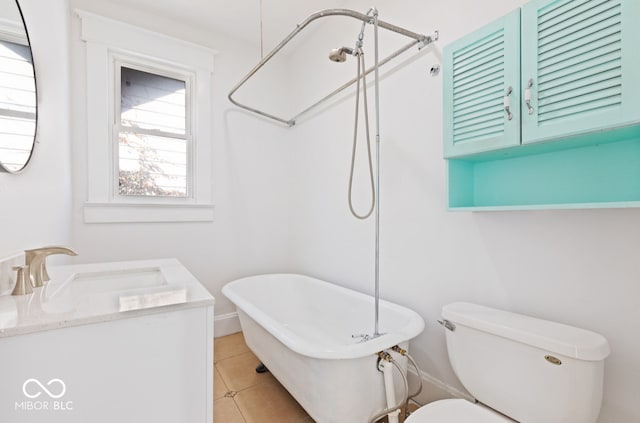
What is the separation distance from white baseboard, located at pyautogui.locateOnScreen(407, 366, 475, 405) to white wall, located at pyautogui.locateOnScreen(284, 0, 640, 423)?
0.05 ft

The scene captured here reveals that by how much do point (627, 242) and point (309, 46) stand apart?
260 cm

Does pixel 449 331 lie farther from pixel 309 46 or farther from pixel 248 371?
pixel 309 46

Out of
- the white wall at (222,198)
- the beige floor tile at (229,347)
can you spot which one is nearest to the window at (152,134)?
the white wall at (222,198)

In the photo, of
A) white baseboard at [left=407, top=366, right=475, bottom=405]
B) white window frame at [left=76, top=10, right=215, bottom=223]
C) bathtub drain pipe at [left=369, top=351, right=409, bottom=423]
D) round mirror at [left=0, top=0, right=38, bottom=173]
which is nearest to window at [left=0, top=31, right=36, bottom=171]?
round mirror at [left=0, top=0, right=38, bottom=173]

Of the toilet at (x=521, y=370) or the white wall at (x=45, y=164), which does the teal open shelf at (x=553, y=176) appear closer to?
the toilet at (x=521, y=370)

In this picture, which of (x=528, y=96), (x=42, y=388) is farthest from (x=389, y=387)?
(x=528, y=96)

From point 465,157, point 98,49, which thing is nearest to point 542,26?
point 465,157

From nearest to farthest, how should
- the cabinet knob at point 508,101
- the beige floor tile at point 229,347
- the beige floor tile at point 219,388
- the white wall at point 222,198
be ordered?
the cabinet knob at point 508,101, the beige floor tile at point 219,388, the white wall at point 222,198, the beige floor tile at point 229,347

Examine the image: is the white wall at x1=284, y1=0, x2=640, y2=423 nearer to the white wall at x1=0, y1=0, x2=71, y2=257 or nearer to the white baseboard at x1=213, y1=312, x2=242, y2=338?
the white baseboard at x1=213, y1=312, x2=242, y2=338

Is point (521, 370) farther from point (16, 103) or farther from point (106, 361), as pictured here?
point (16, 103)

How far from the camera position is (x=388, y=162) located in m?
1.95

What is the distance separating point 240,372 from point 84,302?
4.75ft

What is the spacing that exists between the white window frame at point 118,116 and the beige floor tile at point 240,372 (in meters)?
1.16

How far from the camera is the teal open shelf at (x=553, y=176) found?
3.39 feet
